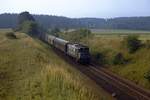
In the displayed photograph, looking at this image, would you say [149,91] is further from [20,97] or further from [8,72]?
[20,97]

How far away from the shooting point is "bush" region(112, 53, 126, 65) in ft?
167

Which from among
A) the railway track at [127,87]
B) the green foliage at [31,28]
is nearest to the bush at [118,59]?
the railway track at [127,87]

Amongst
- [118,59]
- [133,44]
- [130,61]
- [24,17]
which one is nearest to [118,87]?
[130,61]

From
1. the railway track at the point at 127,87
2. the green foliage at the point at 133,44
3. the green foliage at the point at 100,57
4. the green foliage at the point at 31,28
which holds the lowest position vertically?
the green foliage at the point at 31,28

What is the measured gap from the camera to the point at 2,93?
866 inches

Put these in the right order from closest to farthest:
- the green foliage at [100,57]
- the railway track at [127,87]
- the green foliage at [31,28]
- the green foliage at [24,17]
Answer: the railway track at [127,87] → the green foliage at [100,57] → the green foliage at [31,28] → the green foliage at [24,17]

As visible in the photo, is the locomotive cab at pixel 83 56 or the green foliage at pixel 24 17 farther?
the green foliage at pixel 24 17

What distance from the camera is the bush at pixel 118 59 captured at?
50.8 metres

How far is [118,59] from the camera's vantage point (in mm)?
51719

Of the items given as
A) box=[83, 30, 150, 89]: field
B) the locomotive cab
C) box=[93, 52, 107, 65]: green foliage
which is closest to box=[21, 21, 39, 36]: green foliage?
box=[83, 30, 150, 89]: field

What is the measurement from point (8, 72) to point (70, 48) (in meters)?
30.4

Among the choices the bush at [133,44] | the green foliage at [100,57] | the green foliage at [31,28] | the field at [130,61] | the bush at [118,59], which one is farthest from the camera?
the green foliage at [31,28]

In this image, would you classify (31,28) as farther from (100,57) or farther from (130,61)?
(130,61)

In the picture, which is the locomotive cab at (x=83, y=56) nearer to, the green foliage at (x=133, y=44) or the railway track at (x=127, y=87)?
the green foliage at (x=133, y=44)
